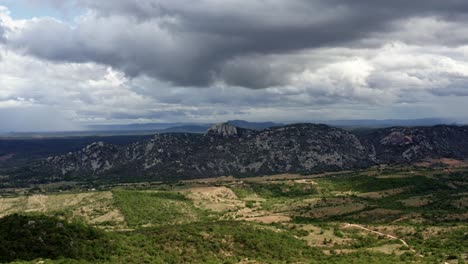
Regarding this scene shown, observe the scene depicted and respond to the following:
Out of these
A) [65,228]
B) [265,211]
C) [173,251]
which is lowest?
[265,211]

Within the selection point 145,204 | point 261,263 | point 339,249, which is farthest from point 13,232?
point 145,204

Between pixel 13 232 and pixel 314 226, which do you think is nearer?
pixel 13 232

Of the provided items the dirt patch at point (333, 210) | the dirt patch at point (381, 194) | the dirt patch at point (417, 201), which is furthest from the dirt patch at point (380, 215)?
the dirt patch at point (381, 194)

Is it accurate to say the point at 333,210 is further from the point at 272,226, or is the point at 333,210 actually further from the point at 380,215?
the point at 272,226

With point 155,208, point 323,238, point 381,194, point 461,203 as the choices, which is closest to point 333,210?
point 461,203

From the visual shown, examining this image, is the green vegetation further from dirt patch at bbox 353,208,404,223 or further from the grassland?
dirt patch at bbox 353,208,404,223

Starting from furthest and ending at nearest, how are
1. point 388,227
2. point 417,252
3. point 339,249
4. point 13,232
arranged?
1. point 388,227
2. point 339,249
3. point 417,252
4. point 13,232

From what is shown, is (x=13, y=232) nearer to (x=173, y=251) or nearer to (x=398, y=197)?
(x=173, y=251)

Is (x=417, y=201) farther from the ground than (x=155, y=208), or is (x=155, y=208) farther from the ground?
(x=417, y=201)

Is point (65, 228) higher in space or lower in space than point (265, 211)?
higher
